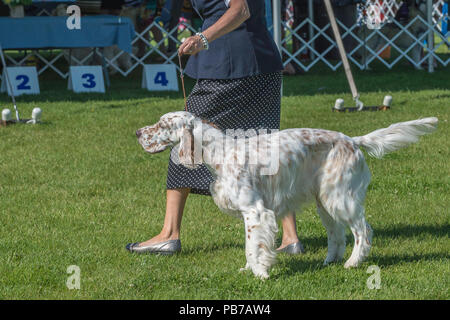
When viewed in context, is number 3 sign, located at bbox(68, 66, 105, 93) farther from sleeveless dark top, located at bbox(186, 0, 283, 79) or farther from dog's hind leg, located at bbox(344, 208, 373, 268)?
dog's hind leg, located at bbox(344, 208, 373, 268)

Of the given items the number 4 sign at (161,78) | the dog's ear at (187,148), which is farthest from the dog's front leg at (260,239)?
the number 4 sign at (161,78)

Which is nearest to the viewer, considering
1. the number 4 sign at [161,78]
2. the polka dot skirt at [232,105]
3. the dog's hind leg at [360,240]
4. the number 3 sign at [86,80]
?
the dog's hind leg at [360,240]

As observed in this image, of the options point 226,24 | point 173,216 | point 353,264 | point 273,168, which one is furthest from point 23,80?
point 353,264

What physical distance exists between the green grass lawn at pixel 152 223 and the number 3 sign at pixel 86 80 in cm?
200

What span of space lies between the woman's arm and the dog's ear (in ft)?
1.48

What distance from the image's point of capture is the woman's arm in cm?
386

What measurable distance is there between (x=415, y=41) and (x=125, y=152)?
8244 mm

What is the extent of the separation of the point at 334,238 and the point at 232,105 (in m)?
0.99

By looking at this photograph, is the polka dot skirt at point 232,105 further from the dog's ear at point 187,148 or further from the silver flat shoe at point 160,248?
the dog's ear at point 187,148

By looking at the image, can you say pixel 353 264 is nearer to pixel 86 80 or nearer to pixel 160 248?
pixel 160 248

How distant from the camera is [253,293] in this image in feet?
12.1

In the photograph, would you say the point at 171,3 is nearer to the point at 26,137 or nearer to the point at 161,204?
the point at 26,137

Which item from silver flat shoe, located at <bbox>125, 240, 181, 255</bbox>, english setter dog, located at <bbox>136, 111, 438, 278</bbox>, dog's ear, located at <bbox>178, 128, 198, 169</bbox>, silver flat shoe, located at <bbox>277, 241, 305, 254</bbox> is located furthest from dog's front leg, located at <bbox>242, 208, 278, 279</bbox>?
silver flat shoe, located at <bbox>125, 240, 181, 255</bbox>

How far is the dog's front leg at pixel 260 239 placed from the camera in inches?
149
